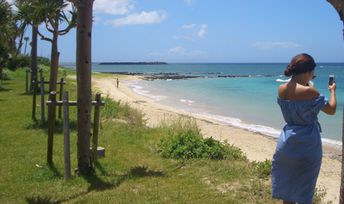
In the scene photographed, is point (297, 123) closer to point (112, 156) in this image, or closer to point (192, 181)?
point (192, 181)

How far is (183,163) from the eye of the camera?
7289 millimetres

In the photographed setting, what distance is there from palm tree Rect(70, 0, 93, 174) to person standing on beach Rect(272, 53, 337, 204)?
3.12 metres

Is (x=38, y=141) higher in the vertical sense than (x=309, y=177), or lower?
lower

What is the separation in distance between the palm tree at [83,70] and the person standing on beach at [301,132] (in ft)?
10.3

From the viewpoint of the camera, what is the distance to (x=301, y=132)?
397 cm

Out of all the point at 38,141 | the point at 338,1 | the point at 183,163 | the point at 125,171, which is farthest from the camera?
the point at 38,141

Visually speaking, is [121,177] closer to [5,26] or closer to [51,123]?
[51,123]

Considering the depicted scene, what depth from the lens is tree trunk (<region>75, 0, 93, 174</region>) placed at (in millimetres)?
6191

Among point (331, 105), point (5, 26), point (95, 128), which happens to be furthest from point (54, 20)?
point (5, 26)

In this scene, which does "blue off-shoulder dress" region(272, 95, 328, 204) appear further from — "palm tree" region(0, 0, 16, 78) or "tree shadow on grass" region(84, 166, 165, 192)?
"palm tree" region(0, 0, 16, 78)

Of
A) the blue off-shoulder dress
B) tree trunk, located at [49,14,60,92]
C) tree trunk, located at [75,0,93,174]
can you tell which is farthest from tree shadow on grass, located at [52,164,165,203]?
tree trunk, located at [49,14,60,92]

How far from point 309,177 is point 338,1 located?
5.17 feet

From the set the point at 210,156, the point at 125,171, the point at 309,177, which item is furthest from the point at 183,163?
the point at 309,177

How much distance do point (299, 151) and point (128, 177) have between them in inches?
121
